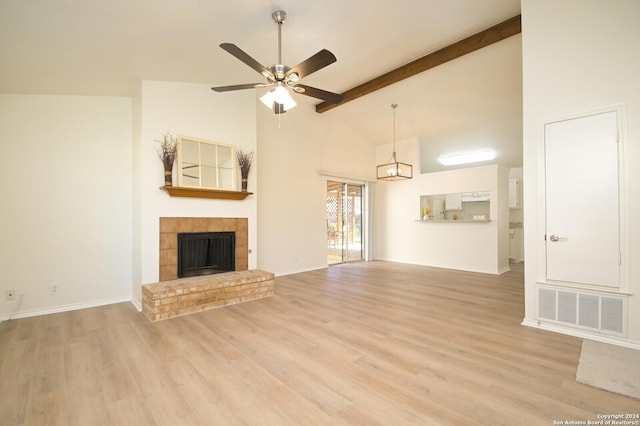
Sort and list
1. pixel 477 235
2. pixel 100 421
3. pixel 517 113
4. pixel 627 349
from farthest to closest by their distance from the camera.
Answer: pixel 477 235 < pixel 517 113 < pixel 627 349 < pixel 100 421

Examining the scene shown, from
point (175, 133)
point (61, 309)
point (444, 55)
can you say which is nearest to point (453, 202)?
point (444, 55)

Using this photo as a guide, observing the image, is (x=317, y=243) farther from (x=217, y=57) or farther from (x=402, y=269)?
(x=217, y=57)

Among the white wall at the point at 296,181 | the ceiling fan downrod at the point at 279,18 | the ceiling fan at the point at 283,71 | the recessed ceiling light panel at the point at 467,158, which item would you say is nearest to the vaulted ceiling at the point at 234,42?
the ceiling fan downrod at the point at 279,18

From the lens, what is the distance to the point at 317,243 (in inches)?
268

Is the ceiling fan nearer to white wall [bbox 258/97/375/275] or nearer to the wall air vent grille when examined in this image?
white wall [bbox 258/97/375/275]

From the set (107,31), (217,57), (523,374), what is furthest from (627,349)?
(107,31)

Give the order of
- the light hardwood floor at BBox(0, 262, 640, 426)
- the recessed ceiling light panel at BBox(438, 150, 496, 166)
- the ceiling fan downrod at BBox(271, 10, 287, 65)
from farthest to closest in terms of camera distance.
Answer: the recessed ceiling light panel at BBox(438, 150, 496, 166) < the ceiling fan downrod at BBox(271, 10, 287, 65) < the light hardwood floor at BBox(0, 262, 640, 426)

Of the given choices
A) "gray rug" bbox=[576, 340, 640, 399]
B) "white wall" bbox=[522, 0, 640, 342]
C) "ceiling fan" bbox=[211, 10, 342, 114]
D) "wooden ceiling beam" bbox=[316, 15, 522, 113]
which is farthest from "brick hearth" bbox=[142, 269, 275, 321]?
"wooden ceiling beam" bbox=[316, 15, 522, 113]

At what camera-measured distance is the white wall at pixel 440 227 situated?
6289 millimetres

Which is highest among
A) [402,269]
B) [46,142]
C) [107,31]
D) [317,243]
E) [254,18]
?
[254,18]

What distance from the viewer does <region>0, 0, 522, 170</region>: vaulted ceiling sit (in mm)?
2734

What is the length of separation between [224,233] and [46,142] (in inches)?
101

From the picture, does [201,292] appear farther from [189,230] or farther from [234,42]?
[234,42]

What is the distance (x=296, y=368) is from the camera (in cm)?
233
